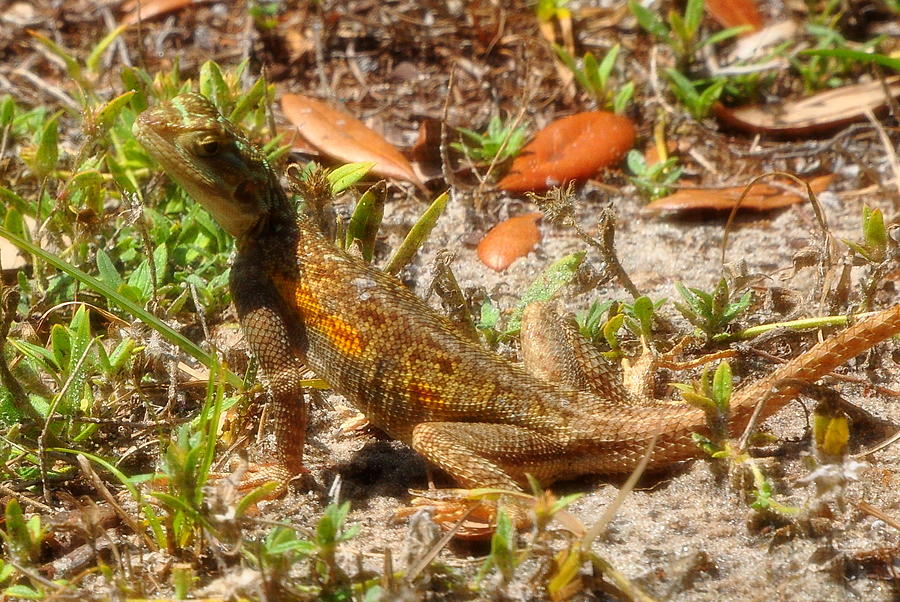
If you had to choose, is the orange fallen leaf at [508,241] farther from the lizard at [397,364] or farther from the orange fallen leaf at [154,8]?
the orange fallen leaf at [154,8]

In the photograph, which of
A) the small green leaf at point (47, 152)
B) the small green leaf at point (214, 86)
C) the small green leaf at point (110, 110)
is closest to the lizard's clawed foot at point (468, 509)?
the small green leaf at point (110, 110)

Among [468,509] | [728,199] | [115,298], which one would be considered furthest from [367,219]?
[728,199]

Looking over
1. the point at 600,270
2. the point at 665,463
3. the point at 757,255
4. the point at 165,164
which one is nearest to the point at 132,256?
the point at 165,164

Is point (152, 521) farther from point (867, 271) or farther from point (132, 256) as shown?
point (867, 271)

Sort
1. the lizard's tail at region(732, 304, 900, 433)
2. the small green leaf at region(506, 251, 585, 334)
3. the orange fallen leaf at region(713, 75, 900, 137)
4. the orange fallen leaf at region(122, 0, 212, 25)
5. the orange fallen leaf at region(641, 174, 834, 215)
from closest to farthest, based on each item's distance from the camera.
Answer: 1. the lizard's tail at region(732, 304, 900, 433)
2. the small green leaf at region(506, 251, 585, 334)
3. the orange fallen leaf at region(641, 174, 834, 215)
4. the orange fallen leaf at region(713, 75, 900, 137)
5. the orange fallen leaf at region(122, 0, 212, 25)

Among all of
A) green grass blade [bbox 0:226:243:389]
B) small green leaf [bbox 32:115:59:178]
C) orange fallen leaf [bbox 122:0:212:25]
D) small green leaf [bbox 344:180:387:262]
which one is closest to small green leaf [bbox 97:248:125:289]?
green grass blade [bbox 0:226:243:389]

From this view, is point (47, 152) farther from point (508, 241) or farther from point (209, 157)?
point (508, 241)

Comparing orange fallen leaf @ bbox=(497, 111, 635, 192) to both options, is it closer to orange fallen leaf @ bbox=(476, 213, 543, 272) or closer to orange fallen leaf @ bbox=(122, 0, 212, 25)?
orange fallen leaf @ bbox=(476, 213, 543, 272)
